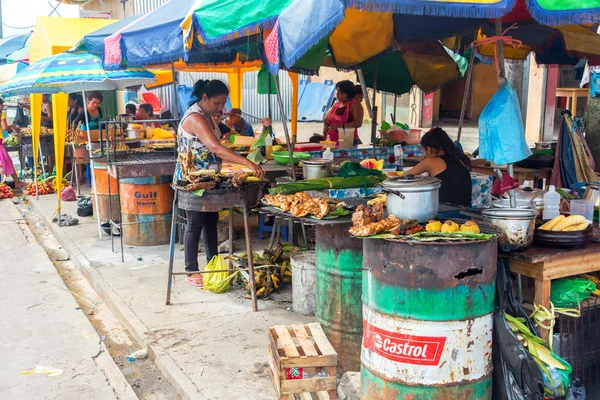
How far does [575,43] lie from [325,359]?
5.17m

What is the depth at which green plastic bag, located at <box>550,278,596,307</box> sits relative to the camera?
12.0 feet

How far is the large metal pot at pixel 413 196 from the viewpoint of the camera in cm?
367

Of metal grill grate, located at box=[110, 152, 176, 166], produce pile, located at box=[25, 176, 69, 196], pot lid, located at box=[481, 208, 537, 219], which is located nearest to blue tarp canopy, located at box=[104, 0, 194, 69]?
metal grill grate, located at box=[110, 152, 176, 166]

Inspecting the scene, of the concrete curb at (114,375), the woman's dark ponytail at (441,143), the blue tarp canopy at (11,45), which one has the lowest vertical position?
the concrete curb at (114,375)

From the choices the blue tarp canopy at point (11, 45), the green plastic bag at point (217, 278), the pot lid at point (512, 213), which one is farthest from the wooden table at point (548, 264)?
the blue tarp canopy at point (11, 45)

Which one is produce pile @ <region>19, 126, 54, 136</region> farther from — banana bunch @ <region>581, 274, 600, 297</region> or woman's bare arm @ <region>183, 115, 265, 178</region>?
banana bunch @ <region>581, 274, 600, 297</region>

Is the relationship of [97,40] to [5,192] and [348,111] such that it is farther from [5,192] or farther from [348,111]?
[5,192]

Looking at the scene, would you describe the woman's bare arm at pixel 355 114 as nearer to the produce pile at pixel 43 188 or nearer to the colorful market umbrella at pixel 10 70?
the produce pile at pixel 43 188

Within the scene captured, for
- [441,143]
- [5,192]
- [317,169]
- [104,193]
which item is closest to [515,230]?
[441,143]

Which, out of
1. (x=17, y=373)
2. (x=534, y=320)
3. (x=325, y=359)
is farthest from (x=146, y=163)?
(x=534, y=320)

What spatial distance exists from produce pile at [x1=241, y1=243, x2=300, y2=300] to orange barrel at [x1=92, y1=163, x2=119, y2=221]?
2.91 metres

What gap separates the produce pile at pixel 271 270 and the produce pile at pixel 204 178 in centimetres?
83

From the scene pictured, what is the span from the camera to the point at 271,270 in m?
6.22

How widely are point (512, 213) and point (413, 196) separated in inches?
22.3
